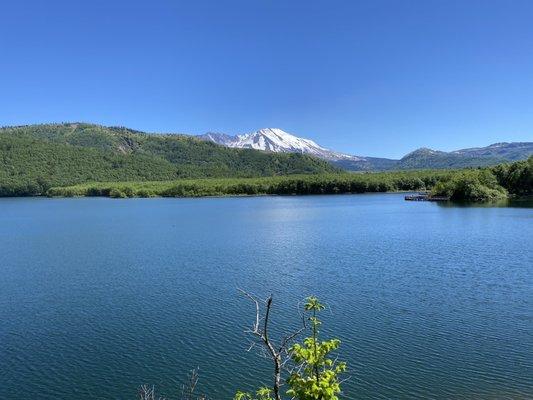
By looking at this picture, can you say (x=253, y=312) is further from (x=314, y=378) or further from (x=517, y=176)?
(x=517, y=176)

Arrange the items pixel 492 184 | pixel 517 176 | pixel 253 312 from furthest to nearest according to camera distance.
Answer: pixel 492 184 → pixel 517 176 → pixel 253 312

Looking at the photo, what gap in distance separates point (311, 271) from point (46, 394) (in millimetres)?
24323

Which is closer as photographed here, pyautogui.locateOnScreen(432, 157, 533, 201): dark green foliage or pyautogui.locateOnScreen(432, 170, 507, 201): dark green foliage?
pyautogui.locateOnScreen(432, 170, 507, 201): dark green foliage

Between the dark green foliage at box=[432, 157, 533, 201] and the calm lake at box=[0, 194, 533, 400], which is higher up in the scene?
the dark green foliage at box=[432, 157, 533, 201]

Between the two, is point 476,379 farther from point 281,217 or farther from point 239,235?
point 281,217

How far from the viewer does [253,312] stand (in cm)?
2836

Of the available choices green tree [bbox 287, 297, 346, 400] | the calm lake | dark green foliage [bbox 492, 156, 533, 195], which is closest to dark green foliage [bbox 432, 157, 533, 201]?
dark green foliage [bbox 492, 156, 533, 195]

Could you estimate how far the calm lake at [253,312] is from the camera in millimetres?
19406

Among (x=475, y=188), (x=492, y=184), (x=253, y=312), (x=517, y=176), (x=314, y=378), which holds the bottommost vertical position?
(x=253, y=312)

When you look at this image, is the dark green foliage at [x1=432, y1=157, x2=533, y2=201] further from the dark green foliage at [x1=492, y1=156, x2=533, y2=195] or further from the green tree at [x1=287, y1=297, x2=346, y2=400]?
the green tree at [x1=287, y1=297, x2=346, y2=400]

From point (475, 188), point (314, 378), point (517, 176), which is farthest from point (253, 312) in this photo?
point (517, 176)

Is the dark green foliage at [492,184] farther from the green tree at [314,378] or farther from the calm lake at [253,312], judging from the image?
the green tree at [314,378]

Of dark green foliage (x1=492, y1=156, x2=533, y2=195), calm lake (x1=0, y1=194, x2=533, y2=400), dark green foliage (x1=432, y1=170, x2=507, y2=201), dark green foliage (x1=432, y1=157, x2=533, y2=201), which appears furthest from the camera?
dark green foliage (x1=492, y1=156, x2=533, y2=195)

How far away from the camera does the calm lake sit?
19406 millimetres
